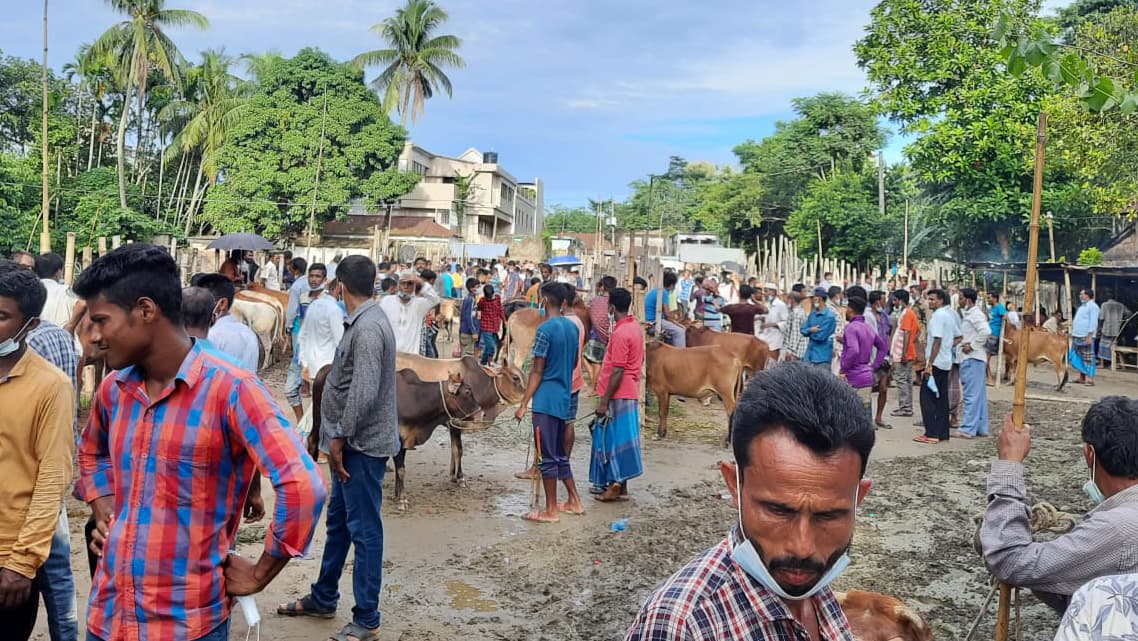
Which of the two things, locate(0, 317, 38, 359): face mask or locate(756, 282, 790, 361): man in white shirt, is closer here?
locate(0, 317, 38, 359): face mask

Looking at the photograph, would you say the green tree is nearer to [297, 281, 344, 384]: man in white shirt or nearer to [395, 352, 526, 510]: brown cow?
[297, 281, 344, 384]: man in white shirt

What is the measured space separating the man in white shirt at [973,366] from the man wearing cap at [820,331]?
5.35 feet

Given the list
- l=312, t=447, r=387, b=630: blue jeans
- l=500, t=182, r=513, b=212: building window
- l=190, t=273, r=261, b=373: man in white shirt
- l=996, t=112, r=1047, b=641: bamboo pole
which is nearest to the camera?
l=996, t=112, r=1047, b=641: bamboo pole

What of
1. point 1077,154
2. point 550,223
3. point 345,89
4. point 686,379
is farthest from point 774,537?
point 550,223

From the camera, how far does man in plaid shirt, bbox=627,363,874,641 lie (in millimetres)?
1572

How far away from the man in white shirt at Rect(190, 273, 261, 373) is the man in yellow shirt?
2108 millimetres

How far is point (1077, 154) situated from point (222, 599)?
1699 centimetres

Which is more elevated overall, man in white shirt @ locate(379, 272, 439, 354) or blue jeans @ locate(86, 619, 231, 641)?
man in white shirt @ locate(379, 272, 439, 354)

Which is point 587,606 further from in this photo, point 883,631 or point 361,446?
point 883,631

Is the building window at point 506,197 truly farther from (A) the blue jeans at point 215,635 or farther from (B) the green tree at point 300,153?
(A) the blue jeans at point 215,635

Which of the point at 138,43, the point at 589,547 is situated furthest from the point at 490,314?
the point at 138,43

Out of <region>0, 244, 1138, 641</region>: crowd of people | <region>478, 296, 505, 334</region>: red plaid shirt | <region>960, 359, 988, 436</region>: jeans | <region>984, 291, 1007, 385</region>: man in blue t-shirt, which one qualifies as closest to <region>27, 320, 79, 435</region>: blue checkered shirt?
<region>0, 244, 1138, 641</region>: crowd of people

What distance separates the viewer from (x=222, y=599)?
2.63 meters

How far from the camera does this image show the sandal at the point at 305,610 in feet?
17.3
